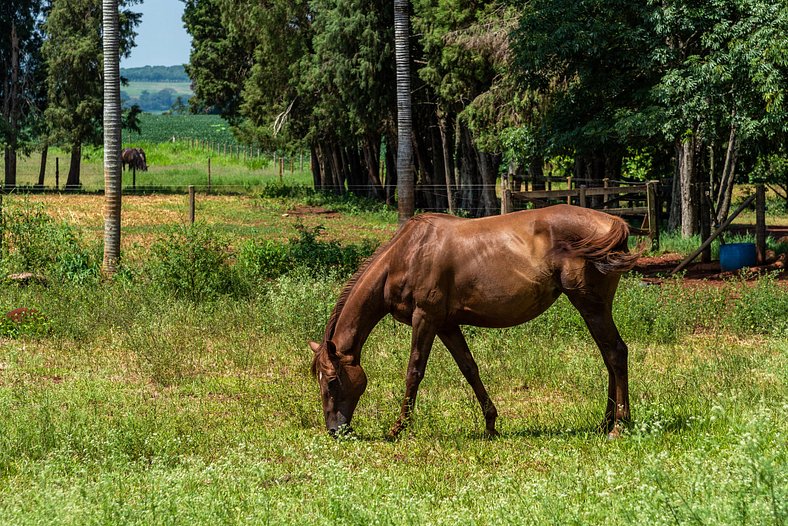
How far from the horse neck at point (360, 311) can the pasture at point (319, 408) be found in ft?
2.55

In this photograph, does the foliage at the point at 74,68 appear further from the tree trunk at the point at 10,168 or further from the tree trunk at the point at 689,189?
the tree trunk at the point at 689,189

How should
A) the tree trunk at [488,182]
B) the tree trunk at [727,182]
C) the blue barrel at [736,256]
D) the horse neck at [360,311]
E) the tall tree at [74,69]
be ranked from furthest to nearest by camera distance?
the tall tree at [74,69], the tree trunk at [488,182], the tree trunk at [727,182], the blue barrel at [736,256], the horse neck at [360,311]

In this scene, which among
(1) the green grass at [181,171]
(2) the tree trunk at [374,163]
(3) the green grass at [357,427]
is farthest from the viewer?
(1) the green grass at [181,171]

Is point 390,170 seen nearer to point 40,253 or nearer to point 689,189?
point 689,189

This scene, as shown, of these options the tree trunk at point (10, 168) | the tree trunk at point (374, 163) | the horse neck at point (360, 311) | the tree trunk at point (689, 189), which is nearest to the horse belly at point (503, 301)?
the horse neck at point (360, 311)

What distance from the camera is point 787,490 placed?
5.18 metres

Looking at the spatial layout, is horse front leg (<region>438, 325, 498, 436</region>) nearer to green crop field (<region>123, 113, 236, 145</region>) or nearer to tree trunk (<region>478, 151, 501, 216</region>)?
tree trunk (<region>478, 151, 501, 216</region>)

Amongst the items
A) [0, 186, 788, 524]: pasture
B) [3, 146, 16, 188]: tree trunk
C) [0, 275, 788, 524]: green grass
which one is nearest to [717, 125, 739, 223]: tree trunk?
[0, 186, 788, 524]: pasture

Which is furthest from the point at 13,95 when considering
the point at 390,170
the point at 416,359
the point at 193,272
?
the point at 416,359

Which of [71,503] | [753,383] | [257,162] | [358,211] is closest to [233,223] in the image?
[358,211]

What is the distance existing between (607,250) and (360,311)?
226 centimetres

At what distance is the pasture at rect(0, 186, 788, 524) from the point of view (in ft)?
20.1

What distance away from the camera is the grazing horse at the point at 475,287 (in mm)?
8578

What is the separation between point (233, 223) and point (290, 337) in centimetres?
2004
